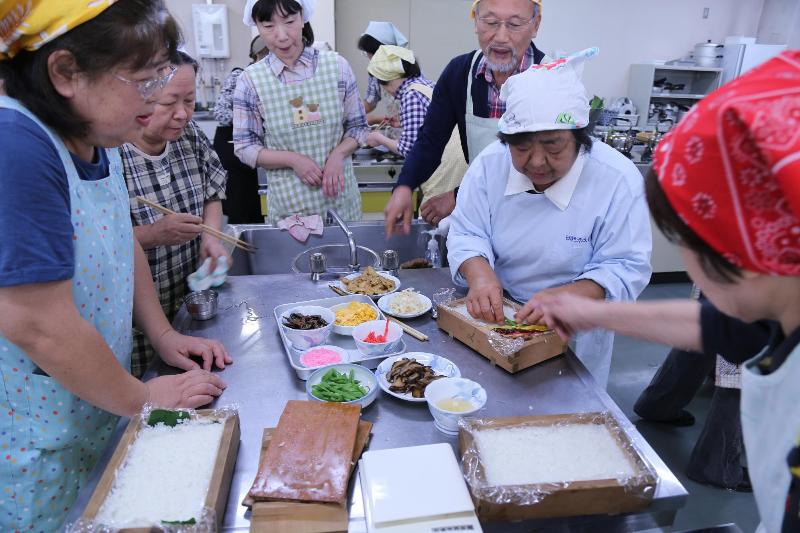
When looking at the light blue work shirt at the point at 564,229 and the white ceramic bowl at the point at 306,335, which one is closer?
the white ceramic bowl at the point at 306,335

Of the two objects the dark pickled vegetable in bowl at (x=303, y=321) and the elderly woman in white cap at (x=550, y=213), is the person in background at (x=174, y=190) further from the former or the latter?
the elderly woman in white cap at (x=550, y=213)

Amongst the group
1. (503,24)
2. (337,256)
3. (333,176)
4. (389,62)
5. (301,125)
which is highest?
(503,24)

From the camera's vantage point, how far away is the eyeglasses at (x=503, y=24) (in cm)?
205

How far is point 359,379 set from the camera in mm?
1362

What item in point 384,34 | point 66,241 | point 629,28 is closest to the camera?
point 66,241

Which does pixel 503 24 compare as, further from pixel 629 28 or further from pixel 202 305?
pixel 629 28

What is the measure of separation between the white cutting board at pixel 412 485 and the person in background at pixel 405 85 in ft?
9.33

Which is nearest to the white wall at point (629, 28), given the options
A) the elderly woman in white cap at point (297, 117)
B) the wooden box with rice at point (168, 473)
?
the elderly woman in white cap at point (297, 117)

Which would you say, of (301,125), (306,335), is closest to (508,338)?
(306,335)

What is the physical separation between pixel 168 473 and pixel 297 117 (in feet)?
7.43

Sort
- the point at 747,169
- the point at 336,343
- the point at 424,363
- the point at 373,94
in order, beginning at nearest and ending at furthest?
the point at 747,169 → the point at 424,363 → the point at 336,343 → the point at 373,94

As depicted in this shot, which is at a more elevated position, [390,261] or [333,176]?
[333,176]

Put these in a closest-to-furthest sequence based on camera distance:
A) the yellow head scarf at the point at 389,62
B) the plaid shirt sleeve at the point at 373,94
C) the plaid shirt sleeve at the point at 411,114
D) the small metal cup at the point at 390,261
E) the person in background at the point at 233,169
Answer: the small metal cup at the point at 390,261 → the plaid shirt sleeve at the point at 411,114 → the yellow head scarf at the point at 389,62 → the person in background at the point at 233,169 → the plaid shirt sleeve at the point at 373,94

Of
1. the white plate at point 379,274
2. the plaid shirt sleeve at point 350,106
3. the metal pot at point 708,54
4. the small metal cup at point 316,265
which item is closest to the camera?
the white plate at point 379,274
